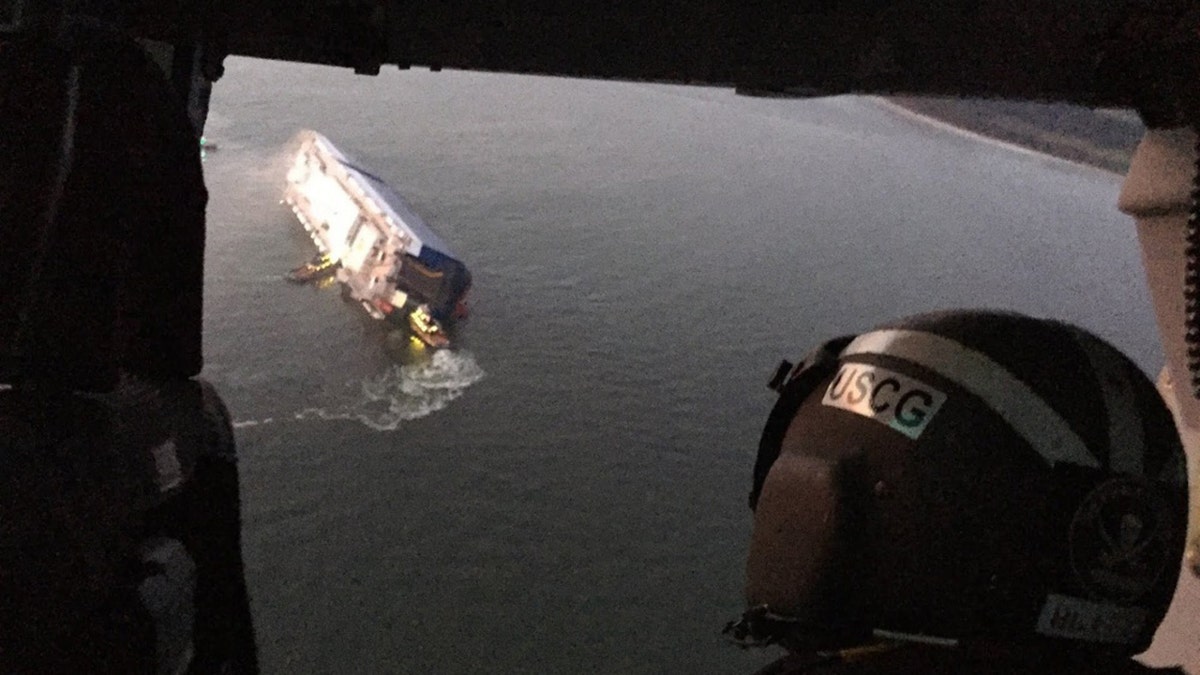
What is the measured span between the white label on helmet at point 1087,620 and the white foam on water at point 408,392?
3.03 m

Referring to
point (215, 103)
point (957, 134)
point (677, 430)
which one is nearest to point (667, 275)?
point (677, 430)

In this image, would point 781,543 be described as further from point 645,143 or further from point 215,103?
point 215,103

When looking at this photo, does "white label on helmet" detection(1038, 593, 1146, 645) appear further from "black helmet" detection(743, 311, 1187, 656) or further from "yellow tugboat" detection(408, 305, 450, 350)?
"yellow tugboat" detection(408, 305, 450, 350)

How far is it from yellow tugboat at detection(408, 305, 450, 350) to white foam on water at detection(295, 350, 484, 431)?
5 centimetres

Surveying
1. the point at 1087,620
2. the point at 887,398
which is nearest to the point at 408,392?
the point at 887,398

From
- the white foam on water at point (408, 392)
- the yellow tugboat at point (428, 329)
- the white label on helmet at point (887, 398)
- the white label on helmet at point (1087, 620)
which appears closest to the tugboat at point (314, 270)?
the yellow tugboat at point (428, 329)

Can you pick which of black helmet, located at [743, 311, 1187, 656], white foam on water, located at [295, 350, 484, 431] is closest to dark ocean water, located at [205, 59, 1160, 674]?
white foam on water, located at [295, 350, 484, 431]

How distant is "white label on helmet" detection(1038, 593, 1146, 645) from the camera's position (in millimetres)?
917

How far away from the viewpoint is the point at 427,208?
15.7ft

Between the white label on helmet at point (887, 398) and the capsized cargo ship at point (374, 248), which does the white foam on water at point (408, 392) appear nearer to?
the capsized cargo ship at point (374, 248)

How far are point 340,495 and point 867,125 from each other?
13.0ft

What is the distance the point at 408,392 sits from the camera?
3902 mm

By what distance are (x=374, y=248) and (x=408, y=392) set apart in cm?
88

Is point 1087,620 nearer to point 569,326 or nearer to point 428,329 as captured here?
point 569,326
